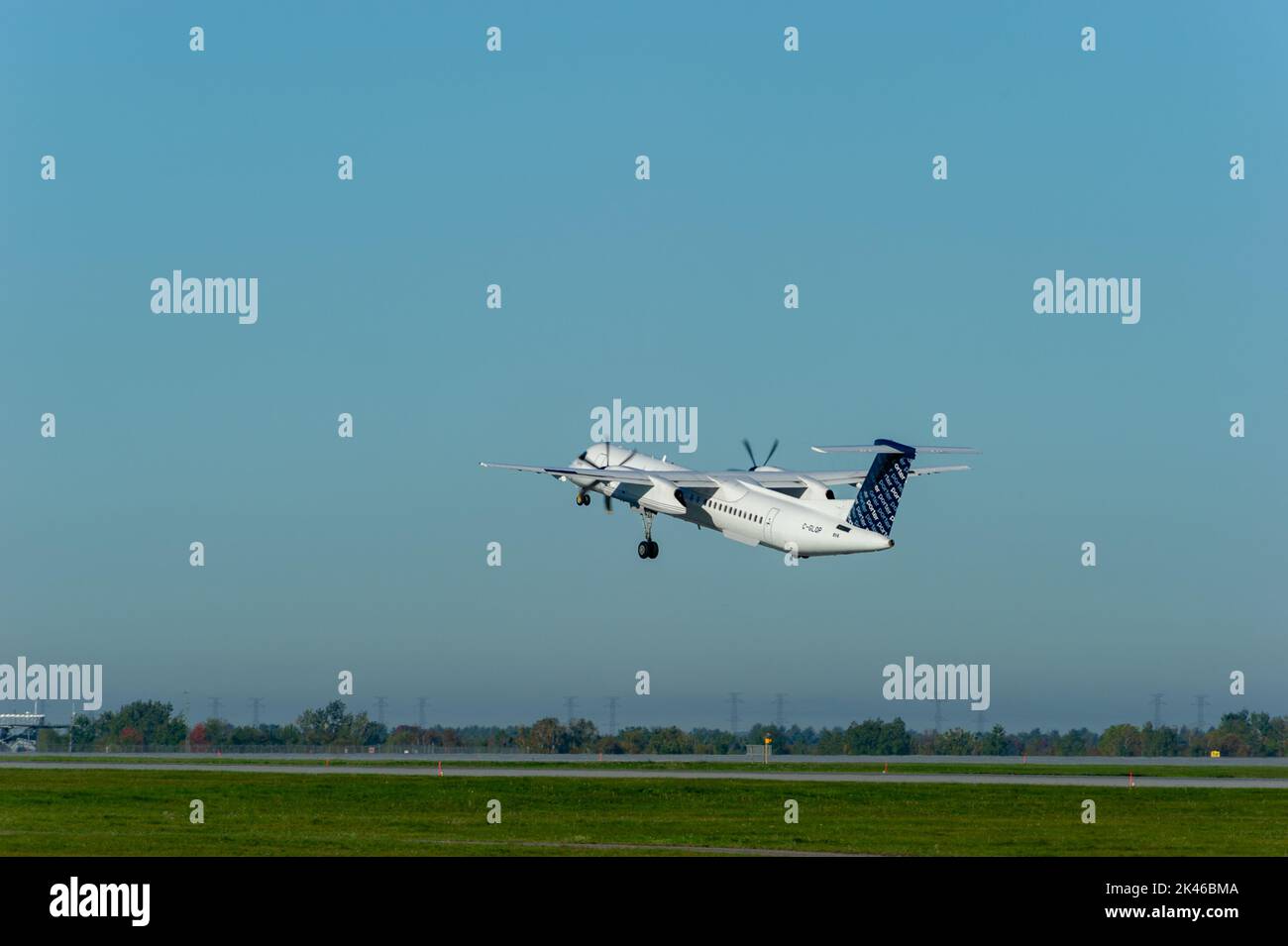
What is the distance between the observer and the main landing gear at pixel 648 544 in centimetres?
8338

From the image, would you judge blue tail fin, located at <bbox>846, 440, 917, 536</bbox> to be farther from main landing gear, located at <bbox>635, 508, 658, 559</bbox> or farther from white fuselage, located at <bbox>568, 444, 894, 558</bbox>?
main landing gear, located at <bbox>635, 508, 658, 559</bbox>

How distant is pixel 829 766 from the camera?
3300 inches

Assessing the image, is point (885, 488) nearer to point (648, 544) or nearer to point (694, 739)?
point (648, 544)

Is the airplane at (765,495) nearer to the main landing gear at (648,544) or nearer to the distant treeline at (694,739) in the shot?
the main landing gear at (648,544)

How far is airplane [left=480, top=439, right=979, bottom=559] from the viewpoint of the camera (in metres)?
70.5

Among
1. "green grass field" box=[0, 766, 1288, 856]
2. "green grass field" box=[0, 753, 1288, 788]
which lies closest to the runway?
"green grass field" box=[0, 753, 1288, 788]

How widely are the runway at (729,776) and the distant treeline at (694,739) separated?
5001 cm

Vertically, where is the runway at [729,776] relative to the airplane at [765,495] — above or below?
below

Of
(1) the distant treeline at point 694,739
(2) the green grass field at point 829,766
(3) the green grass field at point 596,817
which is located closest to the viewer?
(3) the green grass field at point 596,817

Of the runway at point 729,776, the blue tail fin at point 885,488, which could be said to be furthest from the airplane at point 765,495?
A: the runway at point 729,776

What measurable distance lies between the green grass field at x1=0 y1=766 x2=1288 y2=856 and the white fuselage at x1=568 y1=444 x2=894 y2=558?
10.5 metres
